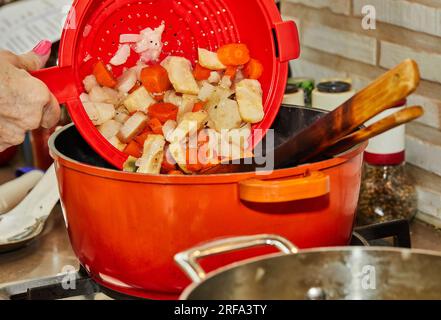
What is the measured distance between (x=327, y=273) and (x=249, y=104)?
51 cm

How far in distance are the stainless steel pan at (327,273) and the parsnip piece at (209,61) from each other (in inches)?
22.0

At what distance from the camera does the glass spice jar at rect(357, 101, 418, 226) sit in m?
1.53

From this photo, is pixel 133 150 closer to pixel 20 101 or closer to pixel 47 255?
pixel 20 101

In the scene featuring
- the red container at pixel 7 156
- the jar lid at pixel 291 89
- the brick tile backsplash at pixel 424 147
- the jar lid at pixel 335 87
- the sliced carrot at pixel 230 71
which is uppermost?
the sliced carrot at pixel 230 71

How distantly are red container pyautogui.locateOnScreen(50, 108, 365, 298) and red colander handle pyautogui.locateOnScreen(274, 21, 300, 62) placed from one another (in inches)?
9.3

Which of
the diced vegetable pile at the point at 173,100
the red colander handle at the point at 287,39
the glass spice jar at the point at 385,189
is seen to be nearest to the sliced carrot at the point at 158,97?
the diced vegetable pile at the point at 173,100

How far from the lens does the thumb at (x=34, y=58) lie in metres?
1.27

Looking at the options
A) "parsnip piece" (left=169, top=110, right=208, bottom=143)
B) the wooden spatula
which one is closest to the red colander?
"parsnip piece" (left=169, top=110, right=208, bottom=143)

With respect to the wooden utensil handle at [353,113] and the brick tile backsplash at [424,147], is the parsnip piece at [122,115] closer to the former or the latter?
the wooden utensil handle at [353,113]

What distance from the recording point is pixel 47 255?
1504 mm
